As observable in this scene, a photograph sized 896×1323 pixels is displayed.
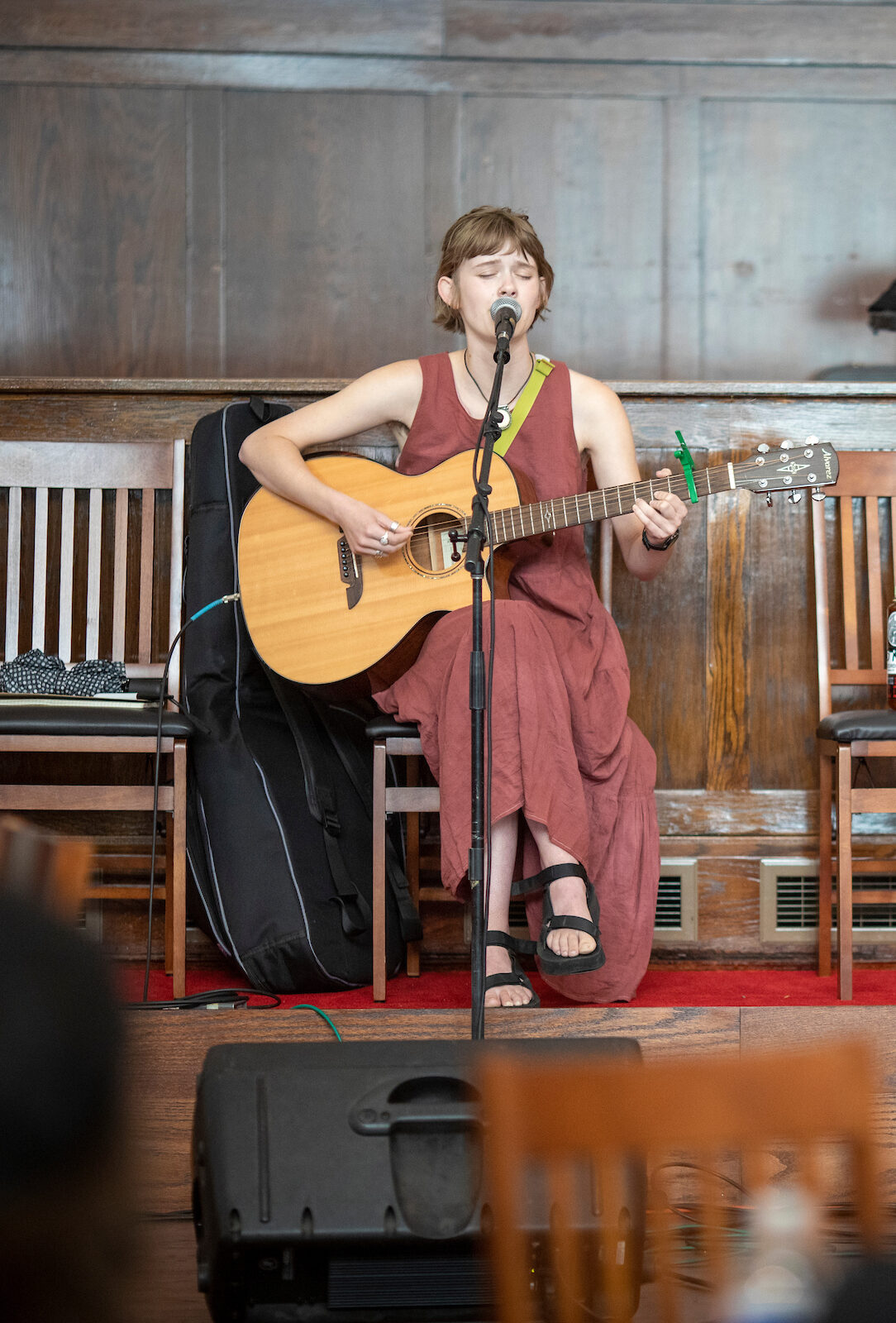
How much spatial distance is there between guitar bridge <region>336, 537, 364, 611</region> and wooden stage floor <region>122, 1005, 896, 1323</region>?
2.25 feet

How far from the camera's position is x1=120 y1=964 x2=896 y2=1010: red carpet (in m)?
2.03

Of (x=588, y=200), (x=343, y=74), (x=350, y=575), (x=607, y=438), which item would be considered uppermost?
(x=343, y=74)

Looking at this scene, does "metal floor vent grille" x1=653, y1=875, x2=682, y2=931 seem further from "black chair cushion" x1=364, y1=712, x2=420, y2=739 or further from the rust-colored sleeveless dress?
"black chair cushion" x1=364, y1=712, x2=420, y2=739

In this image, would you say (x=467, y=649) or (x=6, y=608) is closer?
(x=467, y=649)

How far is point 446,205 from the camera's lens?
371cm

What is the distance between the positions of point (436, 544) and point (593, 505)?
272mm

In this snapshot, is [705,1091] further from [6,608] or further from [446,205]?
[446,205]

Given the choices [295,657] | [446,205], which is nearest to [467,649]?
[295,657]

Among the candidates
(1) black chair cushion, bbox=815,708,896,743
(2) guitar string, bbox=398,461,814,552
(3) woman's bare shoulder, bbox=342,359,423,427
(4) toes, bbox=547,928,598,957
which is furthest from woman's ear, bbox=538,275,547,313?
(4) toes, bbox=547,928,598,957

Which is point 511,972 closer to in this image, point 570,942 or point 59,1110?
point 570,942

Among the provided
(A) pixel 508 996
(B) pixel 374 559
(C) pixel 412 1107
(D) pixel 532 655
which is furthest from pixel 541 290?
(C) pixel 412 1107

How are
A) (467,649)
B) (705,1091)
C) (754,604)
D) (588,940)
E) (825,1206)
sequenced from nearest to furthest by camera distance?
(705,1091)
(825,1206)
(588,940)
(467,649)
(754,604)

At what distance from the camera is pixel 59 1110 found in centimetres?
40

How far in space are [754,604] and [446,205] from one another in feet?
6.17
